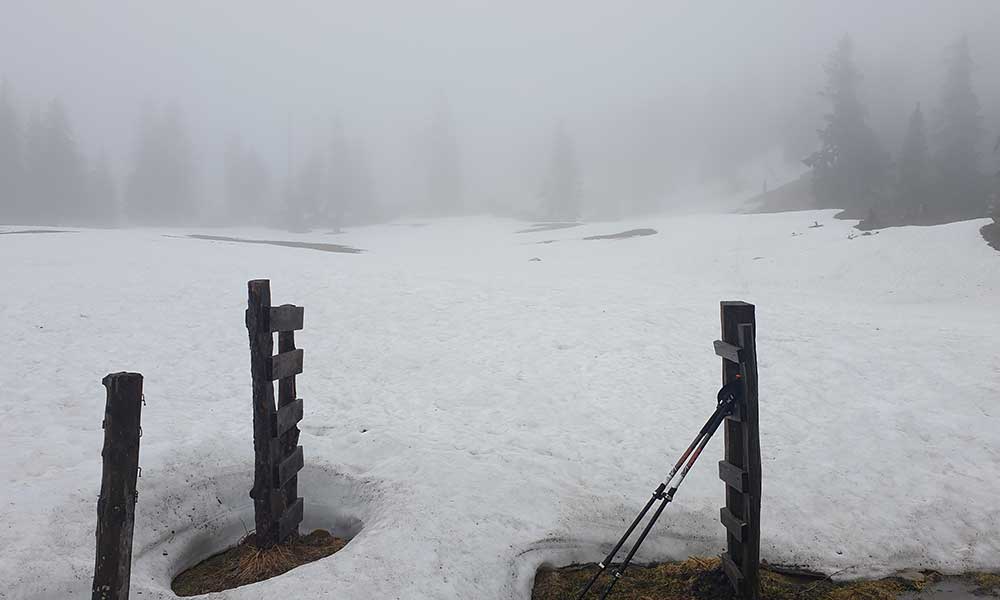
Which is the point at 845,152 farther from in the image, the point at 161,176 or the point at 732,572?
the point at 161,176

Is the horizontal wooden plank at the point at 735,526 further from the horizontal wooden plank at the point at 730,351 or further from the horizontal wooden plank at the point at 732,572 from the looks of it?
the horizontal wooden plank at the point at 730,351

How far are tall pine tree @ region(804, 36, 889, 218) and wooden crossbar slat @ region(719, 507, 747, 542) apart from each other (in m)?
47.5

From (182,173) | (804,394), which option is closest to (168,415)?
(804,394)

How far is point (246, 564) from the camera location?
17.5 ft

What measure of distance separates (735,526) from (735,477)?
0.46 meters

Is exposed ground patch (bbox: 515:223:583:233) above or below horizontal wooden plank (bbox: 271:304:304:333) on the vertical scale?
above

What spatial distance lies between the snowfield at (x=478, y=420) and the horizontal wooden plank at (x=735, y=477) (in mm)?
1287

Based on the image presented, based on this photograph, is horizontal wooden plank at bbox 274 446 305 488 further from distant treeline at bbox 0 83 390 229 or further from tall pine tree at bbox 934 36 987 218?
distant treeline at bbox 0 83 390 229

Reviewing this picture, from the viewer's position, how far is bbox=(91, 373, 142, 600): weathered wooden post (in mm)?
3453

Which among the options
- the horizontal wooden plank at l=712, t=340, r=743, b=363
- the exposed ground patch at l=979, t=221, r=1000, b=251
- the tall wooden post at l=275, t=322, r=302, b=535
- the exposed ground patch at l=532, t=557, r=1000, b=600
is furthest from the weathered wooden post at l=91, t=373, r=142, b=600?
the exposed ground patch at l=979, t=221, r=1000, b=251

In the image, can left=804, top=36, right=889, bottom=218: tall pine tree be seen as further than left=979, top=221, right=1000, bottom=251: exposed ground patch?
Yes

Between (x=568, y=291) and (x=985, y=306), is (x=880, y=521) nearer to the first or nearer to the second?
(x=568, y=291)

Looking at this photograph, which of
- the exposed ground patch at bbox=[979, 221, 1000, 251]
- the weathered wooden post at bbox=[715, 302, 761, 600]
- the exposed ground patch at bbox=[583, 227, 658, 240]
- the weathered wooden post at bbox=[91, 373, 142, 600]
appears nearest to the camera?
the weathered wooden post at bbox=[91, 373, 142, 600]

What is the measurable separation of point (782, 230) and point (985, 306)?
15654 millimetres
